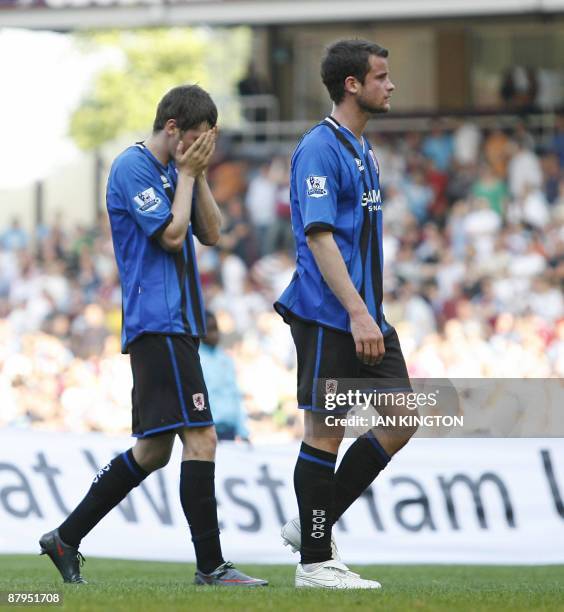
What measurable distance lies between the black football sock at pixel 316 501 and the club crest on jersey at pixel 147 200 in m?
1.31

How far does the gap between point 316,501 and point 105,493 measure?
1045 mm

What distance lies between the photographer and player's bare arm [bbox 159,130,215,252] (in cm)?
675

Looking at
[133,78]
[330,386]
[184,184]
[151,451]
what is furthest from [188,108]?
[133,78]

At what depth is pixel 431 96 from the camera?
87.1ft

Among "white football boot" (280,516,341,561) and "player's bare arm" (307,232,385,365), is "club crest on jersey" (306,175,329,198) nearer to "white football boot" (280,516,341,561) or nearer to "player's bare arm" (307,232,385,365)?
"player's bare arm" (307,232,385,365)

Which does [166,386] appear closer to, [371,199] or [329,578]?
[329,578]

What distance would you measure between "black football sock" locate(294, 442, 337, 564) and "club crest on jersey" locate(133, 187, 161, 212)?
4.31 feet

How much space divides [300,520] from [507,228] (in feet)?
45.5

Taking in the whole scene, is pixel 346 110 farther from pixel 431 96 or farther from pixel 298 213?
pixel 431 96

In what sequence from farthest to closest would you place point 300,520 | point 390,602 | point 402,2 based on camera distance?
point 402,2, point 300,520, point 390,602

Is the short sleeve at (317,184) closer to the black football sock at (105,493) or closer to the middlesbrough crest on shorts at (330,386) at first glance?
the middlesbrough crest on shorts at (330,386)

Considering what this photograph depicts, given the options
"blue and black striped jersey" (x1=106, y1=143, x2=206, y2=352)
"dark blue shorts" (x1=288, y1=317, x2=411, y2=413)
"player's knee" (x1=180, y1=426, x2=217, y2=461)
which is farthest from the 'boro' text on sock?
"blue and black striped jersey" (x1=106, y1=143, x2=206, y2=352)

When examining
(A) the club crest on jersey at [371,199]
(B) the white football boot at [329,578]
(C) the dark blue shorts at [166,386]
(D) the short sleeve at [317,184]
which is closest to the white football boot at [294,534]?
(B) the white football boot at [329,578]

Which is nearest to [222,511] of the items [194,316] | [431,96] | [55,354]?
[194,316]
